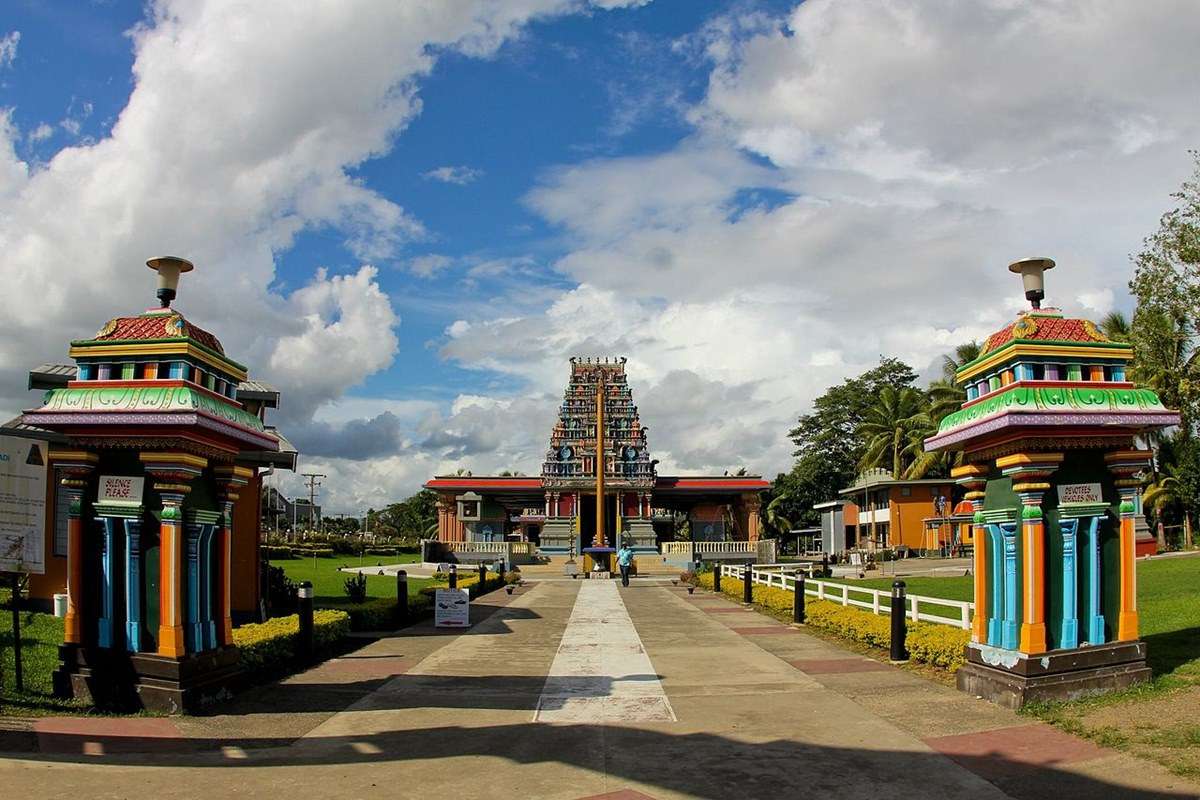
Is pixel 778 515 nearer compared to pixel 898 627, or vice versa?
pixel 898 627

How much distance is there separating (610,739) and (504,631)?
10.4m

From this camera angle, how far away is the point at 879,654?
563 inches

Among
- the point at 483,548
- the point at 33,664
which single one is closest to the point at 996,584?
the point at 33,664

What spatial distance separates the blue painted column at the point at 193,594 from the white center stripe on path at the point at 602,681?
3.92 metres

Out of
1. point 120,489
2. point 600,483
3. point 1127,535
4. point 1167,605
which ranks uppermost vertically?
point 120,489

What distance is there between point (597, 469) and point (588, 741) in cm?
5191

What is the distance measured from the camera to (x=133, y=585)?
10.3 metres

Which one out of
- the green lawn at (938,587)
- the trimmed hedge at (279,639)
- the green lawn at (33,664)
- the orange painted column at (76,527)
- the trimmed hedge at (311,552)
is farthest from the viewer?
the trimmed hedge at (311,552)

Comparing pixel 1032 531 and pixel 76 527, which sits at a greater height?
pixel 76 527

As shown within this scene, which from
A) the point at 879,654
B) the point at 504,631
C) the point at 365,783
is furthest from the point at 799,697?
the point at 504,631

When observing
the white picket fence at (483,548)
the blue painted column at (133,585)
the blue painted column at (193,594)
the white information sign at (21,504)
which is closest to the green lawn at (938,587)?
the blue painted column at (193,594)

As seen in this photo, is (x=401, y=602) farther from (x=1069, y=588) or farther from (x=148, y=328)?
(x=1069, y=588)

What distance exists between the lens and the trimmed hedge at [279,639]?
11781 mm

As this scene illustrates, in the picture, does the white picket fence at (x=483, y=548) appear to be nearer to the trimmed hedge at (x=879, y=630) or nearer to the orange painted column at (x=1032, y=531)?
the trimmed hedge at (x=879, y=630)
